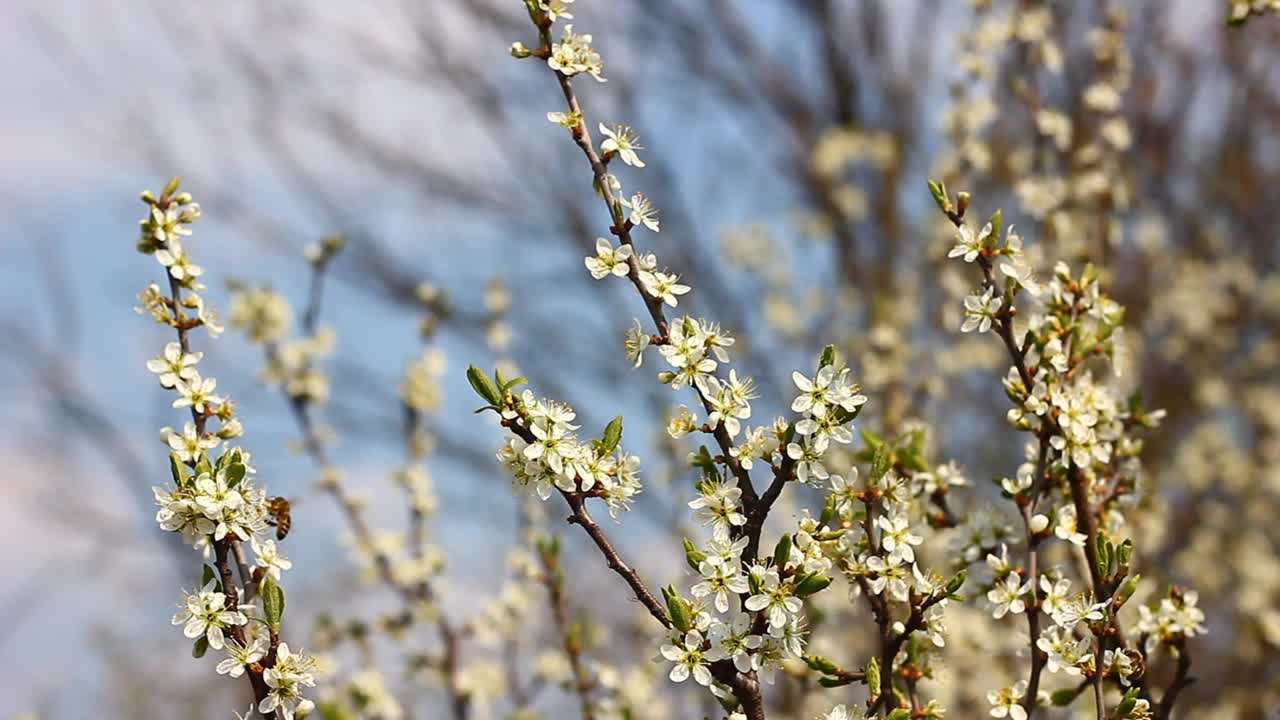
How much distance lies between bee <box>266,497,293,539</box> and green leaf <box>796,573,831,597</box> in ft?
3.14

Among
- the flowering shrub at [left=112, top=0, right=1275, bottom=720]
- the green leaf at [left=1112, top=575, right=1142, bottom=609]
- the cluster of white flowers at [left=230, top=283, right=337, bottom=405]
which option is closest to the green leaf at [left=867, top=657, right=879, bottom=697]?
the flowering shrub at [left=112, top=0, right=1275, bottom=720]

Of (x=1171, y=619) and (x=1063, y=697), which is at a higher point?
(x=1171, y=619)

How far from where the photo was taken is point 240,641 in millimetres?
1834

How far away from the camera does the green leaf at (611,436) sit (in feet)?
6.25

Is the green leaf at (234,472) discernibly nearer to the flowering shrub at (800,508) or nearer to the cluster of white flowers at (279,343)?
the flowering shrub at (800,508)

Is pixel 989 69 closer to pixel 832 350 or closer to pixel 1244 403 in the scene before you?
pixel 832 350

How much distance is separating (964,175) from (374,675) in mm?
2865

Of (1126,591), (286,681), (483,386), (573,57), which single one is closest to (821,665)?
(1126,591)

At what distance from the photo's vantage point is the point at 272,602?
1.79 metres

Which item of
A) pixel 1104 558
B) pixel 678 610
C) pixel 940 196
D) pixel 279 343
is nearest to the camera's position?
pixel 678 610

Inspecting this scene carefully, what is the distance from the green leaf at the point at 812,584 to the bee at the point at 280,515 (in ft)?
3.14

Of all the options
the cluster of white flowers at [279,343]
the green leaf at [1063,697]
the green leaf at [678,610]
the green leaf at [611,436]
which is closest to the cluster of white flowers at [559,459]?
the green leaf at [611,436]

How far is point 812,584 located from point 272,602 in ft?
2.84

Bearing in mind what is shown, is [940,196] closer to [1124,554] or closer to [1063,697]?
[1124,554]
